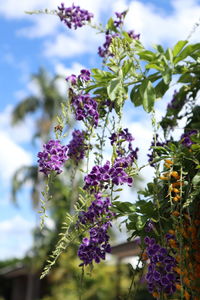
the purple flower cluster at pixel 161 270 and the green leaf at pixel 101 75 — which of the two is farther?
the green leaf at pixel 101 75

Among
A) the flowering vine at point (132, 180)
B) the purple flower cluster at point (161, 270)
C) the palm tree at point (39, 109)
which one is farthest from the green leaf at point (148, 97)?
the palm tree at point (39, 109)

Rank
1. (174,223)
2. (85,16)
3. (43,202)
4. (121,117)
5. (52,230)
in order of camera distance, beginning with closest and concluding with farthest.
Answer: (174,223)
(43,202)
(121,117)
(85,16)
(52,230)

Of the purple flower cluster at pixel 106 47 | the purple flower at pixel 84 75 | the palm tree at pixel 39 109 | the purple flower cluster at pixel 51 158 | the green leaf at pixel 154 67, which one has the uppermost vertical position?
the palm tree at pixel 39 109

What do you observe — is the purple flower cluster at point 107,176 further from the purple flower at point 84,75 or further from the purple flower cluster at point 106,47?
the purple flower cluster at point 106,47

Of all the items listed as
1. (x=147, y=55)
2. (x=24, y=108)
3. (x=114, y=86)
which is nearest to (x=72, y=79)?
(x=114, y=86)

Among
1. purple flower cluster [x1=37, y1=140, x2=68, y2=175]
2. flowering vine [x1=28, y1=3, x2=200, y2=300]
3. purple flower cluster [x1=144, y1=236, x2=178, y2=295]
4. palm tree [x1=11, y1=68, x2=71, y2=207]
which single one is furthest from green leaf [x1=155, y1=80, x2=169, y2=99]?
palm tree [x1=11, y1=68, x2=71, y2=207]

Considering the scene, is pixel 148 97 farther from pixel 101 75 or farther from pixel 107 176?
pixel 107 176

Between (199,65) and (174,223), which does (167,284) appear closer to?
(174,223)

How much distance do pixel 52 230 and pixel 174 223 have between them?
16996 mm

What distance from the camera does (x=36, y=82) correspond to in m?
21.0

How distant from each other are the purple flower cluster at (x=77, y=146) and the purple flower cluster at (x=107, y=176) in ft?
0.84

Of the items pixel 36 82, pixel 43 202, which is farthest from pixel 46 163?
pixel 36 82

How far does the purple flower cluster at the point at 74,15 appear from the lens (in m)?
2.35

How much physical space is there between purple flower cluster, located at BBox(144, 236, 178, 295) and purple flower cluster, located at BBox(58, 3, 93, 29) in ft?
3.94
